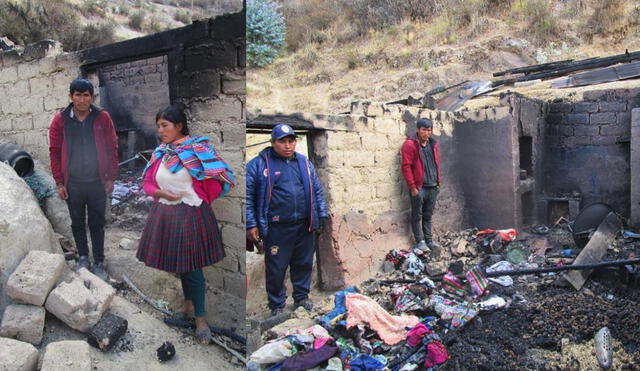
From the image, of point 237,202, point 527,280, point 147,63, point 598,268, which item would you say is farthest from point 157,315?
point 598,268

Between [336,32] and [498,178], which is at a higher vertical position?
[336,32]

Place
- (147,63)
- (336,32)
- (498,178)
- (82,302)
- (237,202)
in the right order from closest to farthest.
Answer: (82,302)
(147,63)
(237,202)
(336,32)
(498,178)

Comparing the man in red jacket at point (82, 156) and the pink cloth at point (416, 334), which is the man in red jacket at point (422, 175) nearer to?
the pink cloth at point (416, 334)

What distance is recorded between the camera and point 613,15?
2.10 m

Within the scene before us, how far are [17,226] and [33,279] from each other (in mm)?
166

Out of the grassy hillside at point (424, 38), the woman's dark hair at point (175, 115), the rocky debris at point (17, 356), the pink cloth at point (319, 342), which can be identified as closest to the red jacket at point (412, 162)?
the grassy hillside at point (424, 38)

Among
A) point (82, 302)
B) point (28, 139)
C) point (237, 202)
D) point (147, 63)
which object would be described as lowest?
point (82, 302)

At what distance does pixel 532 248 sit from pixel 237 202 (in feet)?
6.40

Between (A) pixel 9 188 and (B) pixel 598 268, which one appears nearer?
(A) pixel 9 188

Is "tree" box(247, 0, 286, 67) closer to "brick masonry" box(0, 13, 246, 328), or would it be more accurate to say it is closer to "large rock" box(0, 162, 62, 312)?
"brick masonry" box(0, 13, 246, 328)

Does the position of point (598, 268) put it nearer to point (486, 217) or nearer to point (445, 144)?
point (486, 217)

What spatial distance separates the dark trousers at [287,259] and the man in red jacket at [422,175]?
90 cm

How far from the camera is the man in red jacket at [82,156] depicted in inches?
52.9

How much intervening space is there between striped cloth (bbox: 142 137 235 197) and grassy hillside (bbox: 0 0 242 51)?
40cm
